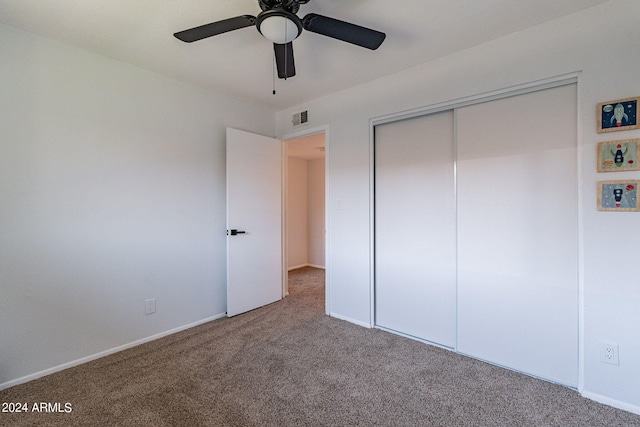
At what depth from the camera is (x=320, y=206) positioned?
5727mm

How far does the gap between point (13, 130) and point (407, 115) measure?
297 centimetres

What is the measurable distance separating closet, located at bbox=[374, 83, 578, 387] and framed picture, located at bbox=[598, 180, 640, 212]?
0.46 feet

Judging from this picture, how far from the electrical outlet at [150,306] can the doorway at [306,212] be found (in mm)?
3057

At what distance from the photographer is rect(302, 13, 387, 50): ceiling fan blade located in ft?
4.83

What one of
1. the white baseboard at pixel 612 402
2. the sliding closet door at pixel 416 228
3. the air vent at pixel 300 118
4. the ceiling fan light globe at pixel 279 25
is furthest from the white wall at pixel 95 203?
the white baseboard at pixel 612 402

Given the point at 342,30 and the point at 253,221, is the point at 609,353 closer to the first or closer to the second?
the point at 342,30

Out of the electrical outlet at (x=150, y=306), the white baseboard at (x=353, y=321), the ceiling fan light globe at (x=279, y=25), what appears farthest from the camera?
the white baseboard at (x=353, y=321)

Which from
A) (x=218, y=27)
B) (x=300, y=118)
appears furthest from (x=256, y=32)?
(x=300, y=118)

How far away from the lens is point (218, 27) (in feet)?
5.03

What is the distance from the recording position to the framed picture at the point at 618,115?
5.33ft

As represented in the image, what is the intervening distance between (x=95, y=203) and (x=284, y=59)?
6.09 feet

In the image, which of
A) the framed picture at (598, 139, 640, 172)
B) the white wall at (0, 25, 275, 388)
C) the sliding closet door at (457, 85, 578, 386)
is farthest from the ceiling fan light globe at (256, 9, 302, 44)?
the framed picture at (598, 139, 640, 172)

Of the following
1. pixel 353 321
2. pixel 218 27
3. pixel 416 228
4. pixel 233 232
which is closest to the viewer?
pixel 218 27

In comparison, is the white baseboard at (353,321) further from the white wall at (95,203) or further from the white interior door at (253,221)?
the white wall at (95,203)
